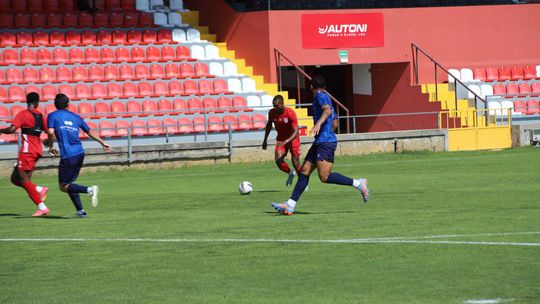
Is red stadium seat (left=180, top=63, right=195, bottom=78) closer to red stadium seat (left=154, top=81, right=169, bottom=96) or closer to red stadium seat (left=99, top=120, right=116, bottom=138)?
red stadium seat (left=154, top=81, right=169, bottom=96)

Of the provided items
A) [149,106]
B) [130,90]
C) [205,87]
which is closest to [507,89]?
[205,87]

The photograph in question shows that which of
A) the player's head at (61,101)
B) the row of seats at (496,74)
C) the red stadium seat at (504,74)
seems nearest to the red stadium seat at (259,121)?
the row of seats at (496,74)

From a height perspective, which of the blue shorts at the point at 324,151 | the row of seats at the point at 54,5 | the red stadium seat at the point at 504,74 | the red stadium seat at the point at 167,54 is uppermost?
the row of seats at the point at 54,5

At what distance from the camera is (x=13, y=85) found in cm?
3212

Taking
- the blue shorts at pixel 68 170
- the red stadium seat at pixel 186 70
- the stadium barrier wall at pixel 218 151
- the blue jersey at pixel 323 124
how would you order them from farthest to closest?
the red stadium seat at pixel 186 70 < the stadium barrier wall at pixel 218 151 < the blue shorts at pixel 68 170 < the blue jersey at pixel 323 124

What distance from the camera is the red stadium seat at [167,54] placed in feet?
116

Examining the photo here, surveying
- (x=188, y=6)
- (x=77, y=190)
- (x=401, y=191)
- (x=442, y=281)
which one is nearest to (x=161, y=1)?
A: (x=188, y=6)

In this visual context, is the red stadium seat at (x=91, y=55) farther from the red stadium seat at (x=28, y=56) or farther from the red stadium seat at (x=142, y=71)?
the red stadium seat at (x=28, y=56)

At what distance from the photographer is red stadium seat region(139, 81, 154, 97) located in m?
33.4

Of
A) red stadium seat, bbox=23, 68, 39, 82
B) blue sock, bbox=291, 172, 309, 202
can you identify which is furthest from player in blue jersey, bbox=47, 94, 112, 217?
red stadium seat, bbox=23, 68, 39, 82

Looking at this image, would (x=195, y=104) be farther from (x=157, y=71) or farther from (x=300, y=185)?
(x=300, y=185)

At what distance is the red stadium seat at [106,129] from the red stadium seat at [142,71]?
288 centimetres

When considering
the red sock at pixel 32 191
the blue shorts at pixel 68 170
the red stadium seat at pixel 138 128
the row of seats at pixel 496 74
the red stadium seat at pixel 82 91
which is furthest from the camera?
the row of seats at pixel 496 74

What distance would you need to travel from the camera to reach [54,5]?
36.4m
